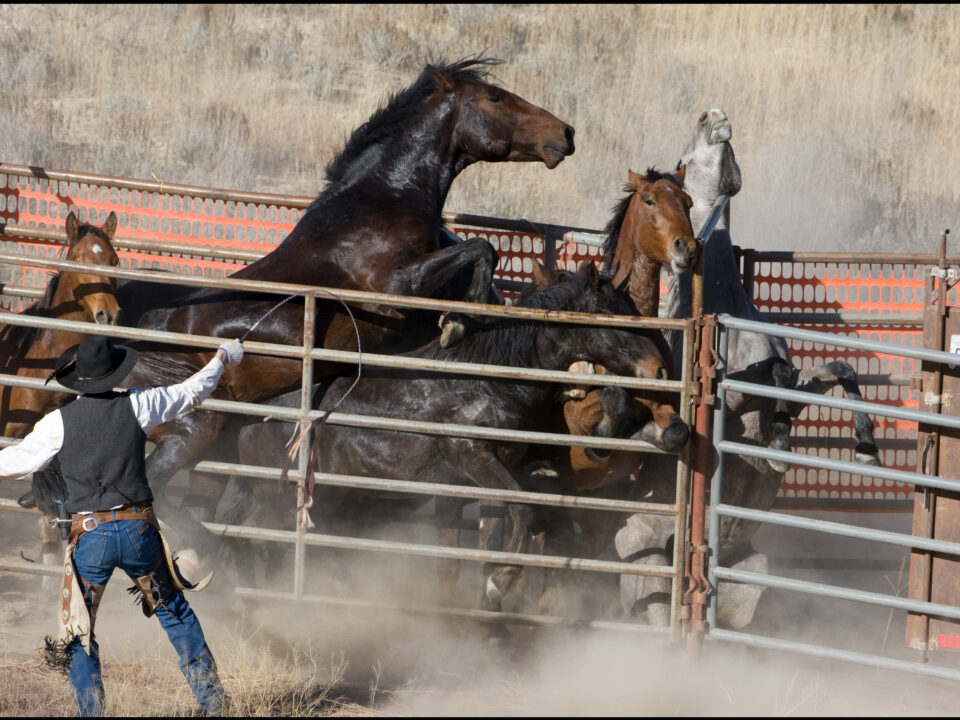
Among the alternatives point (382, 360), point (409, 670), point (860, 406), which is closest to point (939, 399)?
point (860, 406)

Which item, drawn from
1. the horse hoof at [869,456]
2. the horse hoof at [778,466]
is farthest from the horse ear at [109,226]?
the horse hoof at [869,456]

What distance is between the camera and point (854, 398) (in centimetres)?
614

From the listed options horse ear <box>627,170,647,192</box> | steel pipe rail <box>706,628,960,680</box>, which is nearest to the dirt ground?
steel pipe rail <box>706,628,960,680</box>

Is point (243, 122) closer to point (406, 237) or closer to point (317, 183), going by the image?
point (317, 183)

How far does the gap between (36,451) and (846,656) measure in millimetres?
3639

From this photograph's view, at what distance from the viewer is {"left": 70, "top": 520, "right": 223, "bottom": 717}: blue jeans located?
4.25 metres

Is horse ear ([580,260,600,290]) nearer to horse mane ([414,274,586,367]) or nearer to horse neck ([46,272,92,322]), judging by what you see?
horse mane ([414,274,586,367])

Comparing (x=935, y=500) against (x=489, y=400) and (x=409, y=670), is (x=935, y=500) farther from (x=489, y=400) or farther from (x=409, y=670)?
(x=409, y=670)

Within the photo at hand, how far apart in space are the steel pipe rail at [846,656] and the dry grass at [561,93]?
13.6 m

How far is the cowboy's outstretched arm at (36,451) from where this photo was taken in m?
4.27

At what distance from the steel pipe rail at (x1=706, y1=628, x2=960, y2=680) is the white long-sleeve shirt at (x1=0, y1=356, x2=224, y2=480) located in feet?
8.81

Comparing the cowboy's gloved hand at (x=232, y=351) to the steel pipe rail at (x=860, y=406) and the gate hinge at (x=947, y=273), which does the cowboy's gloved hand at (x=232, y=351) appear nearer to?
the steel pipe rail at (x=860, y=406)

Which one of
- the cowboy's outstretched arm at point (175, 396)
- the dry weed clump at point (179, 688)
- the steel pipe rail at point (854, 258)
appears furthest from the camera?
the steel pipe rail at point (854, 258)

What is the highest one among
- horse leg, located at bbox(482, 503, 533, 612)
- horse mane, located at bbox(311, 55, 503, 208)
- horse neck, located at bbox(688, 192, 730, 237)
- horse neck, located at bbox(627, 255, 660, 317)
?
horse mane, located at bbox(311, 55, 503, 208)
